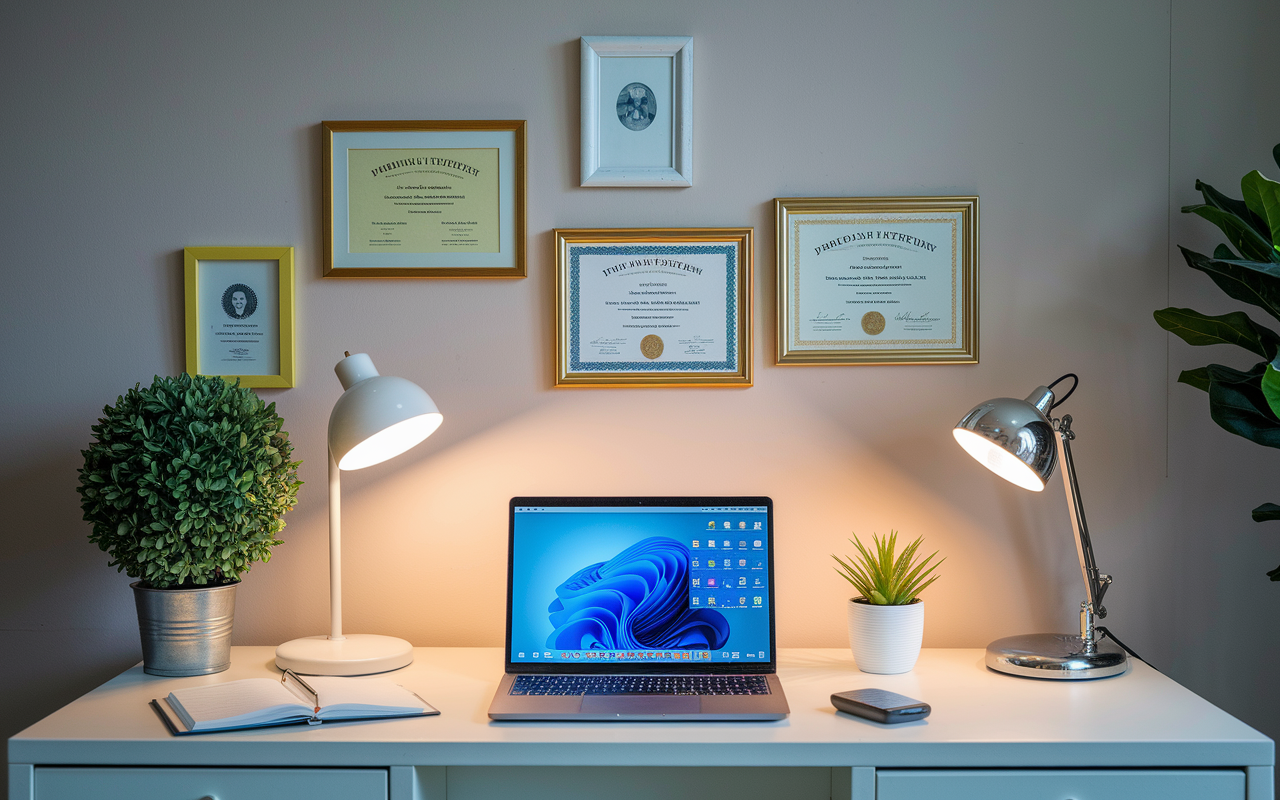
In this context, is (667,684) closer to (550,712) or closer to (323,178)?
(550,712)

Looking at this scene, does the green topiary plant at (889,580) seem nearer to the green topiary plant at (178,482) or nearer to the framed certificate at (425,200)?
the framed certificate at (425,200)

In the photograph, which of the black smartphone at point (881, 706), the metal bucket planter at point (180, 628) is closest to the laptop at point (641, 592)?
the black smartphone at point (881, 706)

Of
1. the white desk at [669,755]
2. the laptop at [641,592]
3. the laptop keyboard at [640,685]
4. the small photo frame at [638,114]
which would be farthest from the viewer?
the small photo frame at [638,114]

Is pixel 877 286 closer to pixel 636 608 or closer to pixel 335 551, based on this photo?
pixel 636 608

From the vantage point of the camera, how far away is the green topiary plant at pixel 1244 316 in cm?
129

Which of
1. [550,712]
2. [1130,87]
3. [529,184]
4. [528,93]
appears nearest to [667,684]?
[550,712]

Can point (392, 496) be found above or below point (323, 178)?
below

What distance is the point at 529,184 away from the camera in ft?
5.08

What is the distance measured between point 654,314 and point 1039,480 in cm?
72

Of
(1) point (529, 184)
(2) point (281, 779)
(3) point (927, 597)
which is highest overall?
(1) point (529, 184)

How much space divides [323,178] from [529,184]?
1.27ft

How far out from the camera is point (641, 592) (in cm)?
137

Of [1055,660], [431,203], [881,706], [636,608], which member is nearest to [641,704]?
[636,608]

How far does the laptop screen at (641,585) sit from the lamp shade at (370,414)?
231 mm
